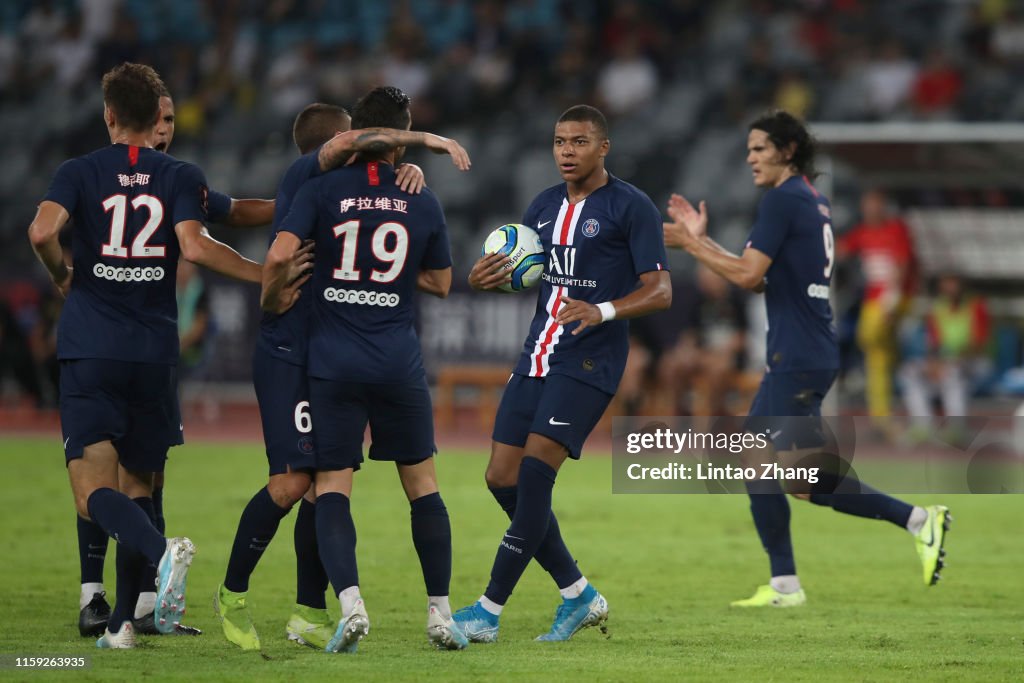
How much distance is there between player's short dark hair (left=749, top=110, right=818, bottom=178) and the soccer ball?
1.95 meters

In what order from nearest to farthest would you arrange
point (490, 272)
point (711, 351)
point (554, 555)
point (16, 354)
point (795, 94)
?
point (490, 272) → point (554, 555) → point (711, 351) → point (16, 354) → point (795, 94)

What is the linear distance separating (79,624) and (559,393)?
8.34 feet

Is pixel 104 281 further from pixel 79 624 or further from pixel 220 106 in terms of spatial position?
pixel 220 106

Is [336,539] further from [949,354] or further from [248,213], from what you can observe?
[949,354]

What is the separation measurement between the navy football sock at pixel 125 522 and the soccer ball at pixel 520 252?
1.99 metres

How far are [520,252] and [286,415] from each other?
1.38m

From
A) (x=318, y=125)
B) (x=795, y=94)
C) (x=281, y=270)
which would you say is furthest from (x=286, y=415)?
(x=795, y=94)

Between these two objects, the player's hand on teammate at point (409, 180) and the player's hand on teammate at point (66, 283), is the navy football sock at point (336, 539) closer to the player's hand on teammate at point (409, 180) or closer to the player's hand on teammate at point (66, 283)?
the player's hand on teammate at point (409, 180)

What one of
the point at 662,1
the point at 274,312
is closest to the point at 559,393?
the point at 274,312

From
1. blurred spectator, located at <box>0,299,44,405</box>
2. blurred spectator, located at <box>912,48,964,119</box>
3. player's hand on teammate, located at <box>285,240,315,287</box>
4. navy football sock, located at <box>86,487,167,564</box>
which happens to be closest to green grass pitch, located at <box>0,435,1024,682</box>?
navy football sock, located at <box>86,487,167,564</box>

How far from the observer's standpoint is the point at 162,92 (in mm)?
6855


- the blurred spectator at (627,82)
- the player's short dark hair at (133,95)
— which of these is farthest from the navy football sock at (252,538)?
the blurred spectator at (627,82)

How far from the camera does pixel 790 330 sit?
8.38 m

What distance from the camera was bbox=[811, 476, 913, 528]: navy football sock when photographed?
27.1ft
